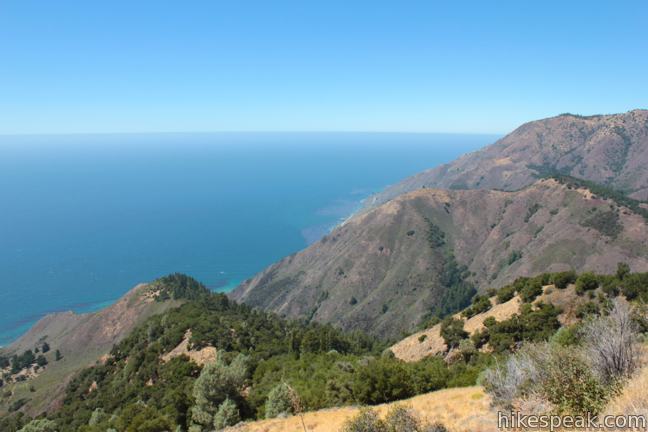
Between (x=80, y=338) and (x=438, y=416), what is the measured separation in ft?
465

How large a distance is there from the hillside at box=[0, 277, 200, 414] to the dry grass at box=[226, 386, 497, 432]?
90.5 metres

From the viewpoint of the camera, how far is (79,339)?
129 metres

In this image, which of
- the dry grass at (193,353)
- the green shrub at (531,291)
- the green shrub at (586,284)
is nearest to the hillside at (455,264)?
A: the green shrub at (531,291)

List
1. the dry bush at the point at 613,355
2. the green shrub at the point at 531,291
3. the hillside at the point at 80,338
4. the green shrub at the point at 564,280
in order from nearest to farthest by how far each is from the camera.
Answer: the dry bush at the point at 613,355 → the green shrub at the point at 531,291 → the green shrub at the point at 564,280 → the hillside at the point at 80,338

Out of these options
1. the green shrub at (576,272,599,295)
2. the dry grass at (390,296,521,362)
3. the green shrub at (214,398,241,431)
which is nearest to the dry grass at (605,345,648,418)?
the green shrub at (214,398,241,431)

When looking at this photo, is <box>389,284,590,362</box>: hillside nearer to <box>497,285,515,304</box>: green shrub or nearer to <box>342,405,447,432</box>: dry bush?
<box>497,285,515,304</box>: green shrub

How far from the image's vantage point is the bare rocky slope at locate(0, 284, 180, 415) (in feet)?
333

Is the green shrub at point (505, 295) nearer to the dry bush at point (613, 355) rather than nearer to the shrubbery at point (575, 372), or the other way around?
the shrubbery at point (575, 372)

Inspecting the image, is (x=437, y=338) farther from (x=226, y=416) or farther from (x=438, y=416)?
(x=438, y=416)

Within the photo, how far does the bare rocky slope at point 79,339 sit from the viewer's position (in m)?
102

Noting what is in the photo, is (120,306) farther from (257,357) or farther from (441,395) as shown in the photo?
(441,395)

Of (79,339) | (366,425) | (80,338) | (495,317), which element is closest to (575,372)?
(366,425)

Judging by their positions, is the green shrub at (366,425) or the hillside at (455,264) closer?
the green shrub at (366,425)

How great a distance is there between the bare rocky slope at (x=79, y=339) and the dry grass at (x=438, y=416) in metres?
91.1
